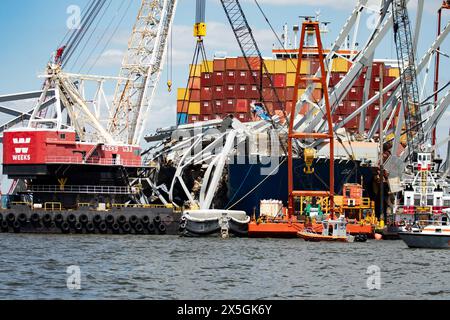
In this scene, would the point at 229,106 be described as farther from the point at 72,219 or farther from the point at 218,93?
the point at 72,219

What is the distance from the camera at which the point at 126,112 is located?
102312 mm

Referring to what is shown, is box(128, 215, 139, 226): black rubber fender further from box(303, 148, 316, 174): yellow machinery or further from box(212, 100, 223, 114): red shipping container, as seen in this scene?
box(212, 100, 223, 114): red shipping container

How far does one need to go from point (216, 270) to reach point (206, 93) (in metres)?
89.8

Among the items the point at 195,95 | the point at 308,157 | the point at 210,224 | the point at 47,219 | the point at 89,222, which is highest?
the point at 195,95

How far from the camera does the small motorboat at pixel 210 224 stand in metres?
80.6

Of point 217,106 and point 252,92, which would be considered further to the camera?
point 217,106

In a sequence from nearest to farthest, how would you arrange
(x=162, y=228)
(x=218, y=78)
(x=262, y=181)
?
(x=162, y=228) < (x=262, y=181) < (x=218, y=78)

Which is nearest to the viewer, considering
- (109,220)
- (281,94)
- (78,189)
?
(109,220)

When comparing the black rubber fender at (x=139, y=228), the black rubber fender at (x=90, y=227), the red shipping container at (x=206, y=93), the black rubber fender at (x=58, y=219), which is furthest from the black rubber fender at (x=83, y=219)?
the red shipping container at (x=206, y=93)

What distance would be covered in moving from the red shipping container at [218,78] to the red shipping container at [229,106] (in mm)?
2719

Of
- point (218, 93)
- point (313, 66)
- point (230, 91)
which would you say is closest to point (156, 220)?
point (313, 66)

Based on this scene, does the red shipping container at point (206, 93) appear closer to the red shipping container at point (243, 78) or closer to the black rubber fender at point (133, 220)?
the red shipping container at point (243, 78)

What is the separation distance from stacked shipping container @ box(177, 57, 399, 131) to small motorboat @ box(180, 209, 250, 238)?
47.2m

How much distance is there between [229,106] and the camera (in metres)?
135
